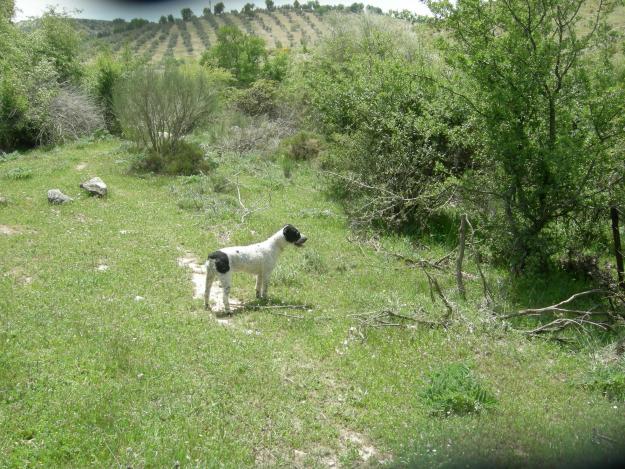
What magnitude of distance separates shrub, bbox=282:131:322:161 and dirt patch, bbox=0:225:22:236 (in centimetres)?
1434

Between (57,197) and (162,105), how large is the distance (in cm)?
731

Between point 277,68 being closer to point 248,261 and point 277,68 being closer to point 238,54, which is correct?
point 238,54

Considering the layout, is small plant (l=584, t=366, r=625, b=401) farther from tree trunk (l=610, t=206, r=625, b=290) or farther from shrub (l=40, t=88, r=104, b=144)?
shrub (l=40, t=88, r=104, b=144)

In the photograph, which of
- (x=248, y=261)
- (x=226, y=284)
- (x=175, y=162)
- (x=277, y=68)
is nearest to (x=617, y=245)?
(x=248, y=261)

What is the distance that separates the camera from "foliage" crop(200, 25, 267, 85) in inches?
1711

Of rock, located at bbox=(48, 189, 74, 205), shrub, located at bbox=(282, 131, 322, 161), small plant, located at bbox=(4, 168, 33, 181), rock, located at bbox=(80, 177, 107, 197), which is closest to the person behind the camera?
rock, located at bbox=(48, 189, 74, 205)

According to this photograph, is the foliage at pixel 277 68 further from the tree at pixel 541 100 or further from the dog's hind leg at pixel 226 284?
the dog's hind leg at pixel 226 284

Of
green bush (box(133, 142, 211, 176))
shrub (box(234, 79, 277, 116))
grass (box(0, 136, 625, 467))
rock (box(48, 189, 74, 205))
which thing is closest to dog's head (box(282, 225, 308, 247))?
grass (box(0, 136, 625, 467))

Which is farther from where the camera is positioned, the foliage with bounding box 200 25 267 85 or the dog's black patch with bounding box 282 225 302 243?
the foliage with bounding box 200 25 267 85

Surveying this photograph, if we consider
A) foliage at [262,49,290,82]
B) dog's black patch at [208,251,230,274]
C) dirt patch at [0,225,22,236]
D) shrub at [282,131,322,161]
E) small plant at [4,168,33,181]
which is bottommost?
dirt patch at [0,225,22,236]

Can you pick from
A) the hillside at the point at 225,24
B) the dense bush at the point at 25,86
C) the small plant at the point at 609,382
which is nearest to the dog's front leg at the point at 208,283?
the small plant at the point at 609,382

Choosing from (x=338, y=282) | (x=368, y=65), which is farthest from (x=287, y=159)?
(x=338, y=282)

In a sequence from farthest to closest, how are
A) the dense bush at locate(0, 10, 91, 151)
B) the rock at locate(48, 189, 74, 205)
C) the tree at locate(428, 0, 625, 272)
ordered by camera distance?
the dense bush at locate(0, 10, 91, 151)
the rock at locate(48, 189, 74, 205)
the tree at locate(428, 0, 625, 272)

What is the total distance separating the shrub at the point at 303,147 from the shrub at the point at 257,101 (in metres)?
8.43
